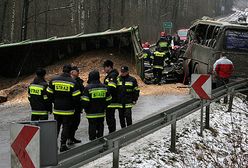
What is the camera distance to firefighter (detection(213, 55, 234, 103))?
1277cm

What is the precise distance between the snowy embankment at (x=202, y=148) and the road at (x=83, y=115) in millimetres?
1663

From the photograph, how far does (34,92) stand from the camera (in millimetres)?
8305

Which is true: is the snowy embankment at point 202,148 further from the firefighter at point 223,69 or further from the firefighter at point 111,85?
the firefighter at point 223,69

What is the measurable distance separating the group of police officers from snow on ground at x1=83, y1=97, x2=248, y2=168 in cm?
84

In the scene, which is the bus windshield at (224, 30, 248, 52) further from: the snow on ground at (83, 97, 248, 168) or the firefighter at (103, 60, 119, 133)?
the firefighter at (103, 60, 119, 133)

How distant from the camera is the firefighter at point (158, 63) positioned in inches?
636

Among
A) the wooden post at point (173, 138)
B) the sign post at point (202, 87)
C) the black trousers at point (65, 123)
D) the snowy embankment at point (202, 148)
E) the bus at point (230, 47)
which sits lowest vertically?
the snowy embankment at point (202, 148)

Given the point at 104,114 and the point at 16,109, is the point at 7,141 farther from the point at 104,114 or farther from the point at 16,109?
the point at 16,109

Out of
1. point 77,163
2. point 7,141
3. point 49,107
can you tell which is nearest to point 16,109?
point 7,141

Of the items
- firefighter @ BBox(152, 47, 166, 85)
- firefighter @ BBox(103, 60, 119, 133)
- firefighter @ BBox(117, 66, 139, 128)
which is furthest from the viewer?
firefighter @ BBox(152, 47, 166, 85)

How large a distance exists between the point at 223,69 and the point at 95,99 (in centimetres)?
603

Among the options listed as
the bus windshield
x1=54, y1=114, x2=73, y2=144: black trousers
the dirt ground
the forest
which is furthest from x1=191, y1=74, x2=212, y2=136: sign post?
the forest

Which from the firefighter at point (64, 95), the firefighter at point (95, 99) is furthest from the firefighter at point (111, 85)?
the firefighter at point (64, 95)

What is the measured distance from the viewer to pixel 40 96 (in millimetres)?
8297
